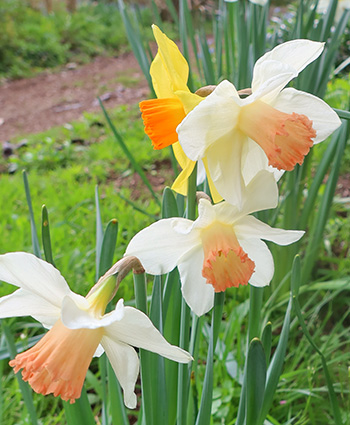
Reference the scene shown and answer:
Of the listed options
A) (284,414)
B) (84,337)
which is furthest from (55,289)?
(284,414)

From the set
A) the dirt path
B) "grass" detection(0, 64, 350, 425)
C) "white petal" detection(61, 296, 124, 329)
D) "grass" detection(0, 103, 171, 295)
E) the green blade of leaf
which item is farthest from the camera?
the dirt path

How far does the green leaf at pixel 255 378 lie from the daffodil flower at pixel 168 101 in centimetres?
19

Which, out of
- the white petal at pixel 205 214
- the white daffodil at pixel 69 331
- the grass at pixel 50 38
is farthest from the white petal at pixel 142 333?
the grass at pixel 50 38

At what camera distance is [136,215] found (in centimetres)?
217

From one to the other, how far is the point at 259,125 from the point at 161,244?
0.17 metres

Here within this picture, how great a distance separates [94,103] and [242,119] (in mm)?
4427

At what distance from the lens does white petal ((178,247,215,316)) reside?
1.81ft

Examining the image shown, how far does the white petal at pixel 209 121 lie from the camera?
459 mm

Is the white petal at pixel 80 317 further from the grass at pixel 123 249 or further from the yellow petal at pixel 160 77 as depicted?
the grass at pixel 123 249

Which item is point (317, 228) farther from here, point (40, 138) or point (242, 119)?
point (40, 138)

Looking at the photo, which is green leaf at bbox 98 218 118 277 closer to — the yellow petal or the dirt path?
the yellow petal

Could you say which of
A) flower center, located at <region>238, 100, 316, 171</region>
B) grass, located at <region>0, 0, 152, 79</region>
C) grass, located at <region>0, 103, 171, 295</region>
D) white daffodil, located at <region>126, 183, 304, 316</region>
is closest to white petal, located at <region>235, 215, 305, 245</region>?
white daffodil, located at <region>126, 183, 304, 316</region>

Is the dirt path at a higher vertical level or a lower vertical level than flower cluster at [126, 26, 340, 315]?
lower

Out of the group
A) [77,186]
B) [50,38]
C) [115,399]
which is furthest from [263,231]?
[50,38]
